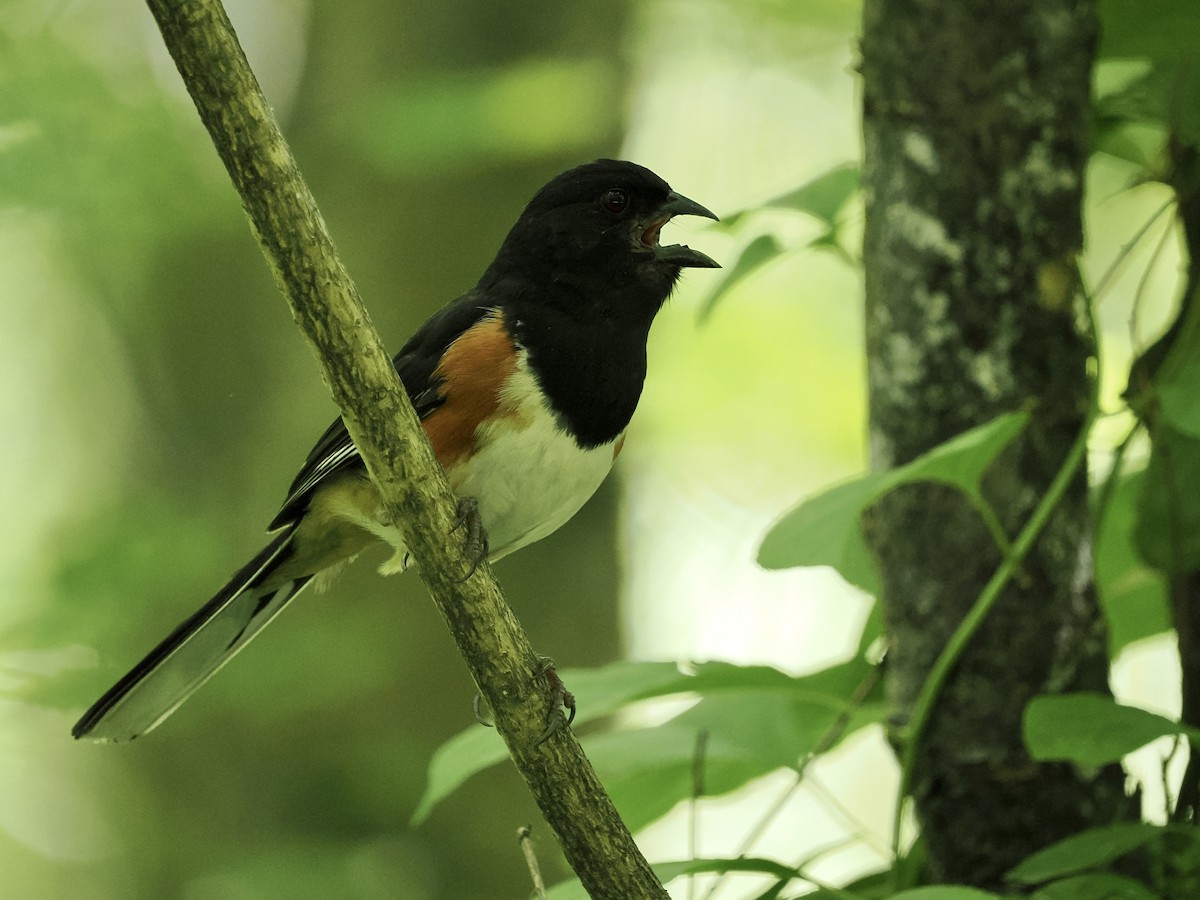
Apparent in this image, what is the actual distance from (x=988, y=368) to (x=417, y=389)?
2.96 ft

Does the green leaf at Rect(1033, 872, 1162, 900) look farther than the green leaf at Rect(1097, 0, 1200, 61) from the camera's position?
No

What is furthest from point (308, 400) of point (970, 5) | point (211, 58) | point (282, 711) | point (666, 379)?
point (211, 58)

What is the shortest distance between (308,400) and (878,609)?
7.50ft

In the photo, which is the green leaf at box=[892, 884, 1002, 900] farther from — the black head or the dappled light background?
the dappled light background

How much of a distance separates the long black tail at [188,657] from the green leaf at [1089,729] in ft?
4.04

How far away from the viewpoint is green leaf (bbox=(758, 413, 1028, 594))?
158 cm

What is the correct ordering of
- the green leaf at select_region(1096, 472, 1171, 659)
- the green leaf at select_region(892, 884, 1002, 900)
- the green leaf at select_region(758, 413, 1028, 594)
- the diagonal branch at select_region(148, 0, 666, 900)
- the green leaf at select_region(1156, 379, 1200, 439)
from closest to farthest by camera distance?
the diagonal branch at select_region(148, 0, 666, 900) → the green leaf at select_region(892, 884, 1002, 900) → the green leaf at select_region(758, 413, 1028, 594) → the green leaf at select_region(1156, 379, 1200, 439) → the green leaf at select_region(1096, 472, 1171, 659)

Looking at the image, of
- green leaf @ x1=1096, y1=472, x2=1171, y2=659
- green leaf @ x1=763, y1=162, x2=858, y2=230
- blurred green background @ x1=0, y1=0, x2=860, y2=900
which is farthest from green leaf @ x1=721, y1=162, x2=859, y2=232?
blurred green background @ x1=0, y1=0, x2=860, y2=900

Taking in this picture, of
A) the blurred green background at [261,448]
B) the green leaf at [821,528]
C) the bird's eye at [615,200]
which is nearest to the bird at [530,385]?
the bird's eye at [615,200]

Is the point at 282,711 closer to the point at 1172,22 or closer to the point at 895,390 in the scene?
the point at 895,390

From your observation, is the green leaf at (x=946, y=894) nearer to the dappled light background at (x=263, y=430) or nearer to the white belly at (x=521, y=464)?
the white belly at (x=521, y=464)

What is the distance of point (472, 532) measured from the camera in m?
1.58

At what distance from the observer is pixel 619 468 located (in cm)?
384

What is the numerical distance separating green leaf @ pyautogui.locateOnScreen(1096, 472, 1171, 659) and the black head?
37.3 inches
